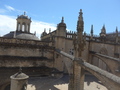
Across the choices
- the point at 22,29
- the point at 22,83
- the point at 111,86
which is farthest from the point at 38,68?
the point at 111,86

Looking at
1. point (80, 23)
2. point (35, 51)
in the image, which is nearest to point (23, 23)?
point (35, 51)

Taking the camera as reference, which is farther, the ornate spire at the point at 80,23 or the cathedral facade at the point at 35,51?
the cathedral facade at the point at 35,51

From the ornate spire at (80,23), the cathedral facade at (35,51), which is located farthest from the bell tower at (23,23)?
the ornate spire at (80,23)

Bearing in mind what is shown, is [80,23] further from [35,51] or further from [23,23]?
[23,23]

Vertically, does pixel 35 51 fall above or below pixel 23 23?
below

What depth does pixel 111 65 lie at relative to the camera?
1831cm

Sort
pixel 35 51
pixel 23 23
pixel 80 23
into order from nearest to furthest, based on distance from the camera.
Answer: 1. pixel 80 23
2. pixel 35 51
3. pixel 23 23

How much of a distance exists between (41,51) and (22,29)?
8.30m

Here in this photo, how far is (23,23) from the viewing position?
80.4 ft

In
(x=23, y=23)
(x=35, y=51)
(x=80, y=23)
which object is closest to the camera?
(x=80, y=23)

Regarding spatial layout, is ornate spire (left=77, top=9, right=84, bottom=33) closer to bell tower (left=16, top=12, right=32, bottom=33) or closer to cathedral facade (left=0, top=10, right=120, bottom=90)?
cathedral facade (left=0, top=10, right=120, bottom=90)

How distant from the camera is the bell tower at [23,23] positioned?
24.1 meters

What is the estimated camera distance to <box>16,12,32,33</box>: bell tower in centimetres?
2407

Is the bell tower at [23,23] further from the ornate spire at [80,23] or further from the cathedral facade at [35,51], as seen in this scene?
the ornate spire at [80,23]
